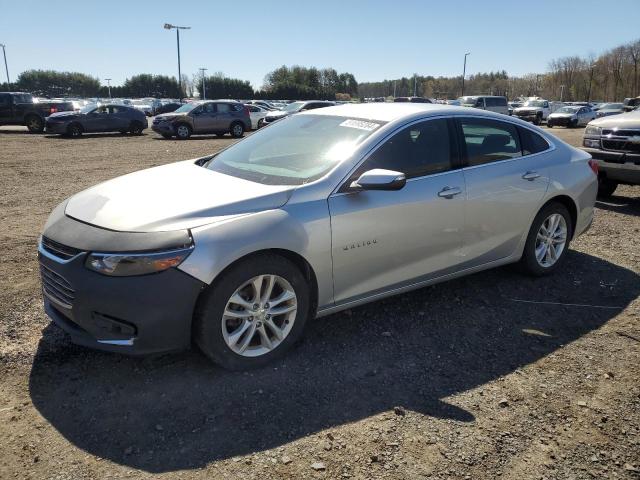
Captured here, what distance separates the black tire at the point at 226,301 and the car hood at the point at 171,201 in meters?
0.33

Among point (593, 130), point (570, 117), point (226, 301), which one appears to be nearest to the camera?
point (226, 301)

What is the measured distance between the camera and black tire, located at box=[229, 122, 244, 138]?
23319mm

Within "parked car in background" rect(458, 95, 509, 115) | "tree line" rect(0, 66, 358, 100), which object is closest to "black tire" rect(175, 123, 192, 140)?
"parked car in background" rect(458, 95, 509, 115)

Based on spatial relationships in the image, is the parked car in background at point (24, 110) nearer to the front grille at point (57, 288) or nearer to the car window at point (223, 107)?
the car window at point (223, 107)

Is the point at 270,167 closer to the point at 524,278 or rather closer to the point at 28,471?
the point at 28,471

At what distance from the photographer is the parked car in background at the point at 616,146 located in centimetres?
760

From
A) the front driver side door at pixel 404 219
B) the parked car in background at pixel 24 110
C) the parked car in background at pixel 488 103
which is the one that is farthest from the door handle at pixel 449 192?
the parked car in background at pixel 488 103

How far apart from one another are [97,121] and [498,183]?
21549 mm

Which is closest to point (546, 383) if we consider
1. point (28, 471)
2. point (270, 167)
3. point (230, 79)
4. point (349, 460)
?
point (349, 460)

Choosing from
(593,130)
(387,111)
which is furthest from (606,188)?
(387,111)

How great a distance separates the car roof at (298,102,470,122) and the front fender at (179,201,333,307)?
1.08 m

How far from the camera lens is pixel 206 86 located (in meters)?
88.4

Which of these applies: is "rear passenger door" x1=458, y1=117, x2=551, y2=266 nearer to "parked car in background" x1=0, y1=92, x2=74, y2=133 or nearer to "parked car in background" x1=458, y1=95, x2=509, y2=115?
"parked car in background" x1=0, y1=92, x2=74, y2=133

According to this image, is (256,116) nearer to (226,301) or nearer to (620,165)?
(620,165)
